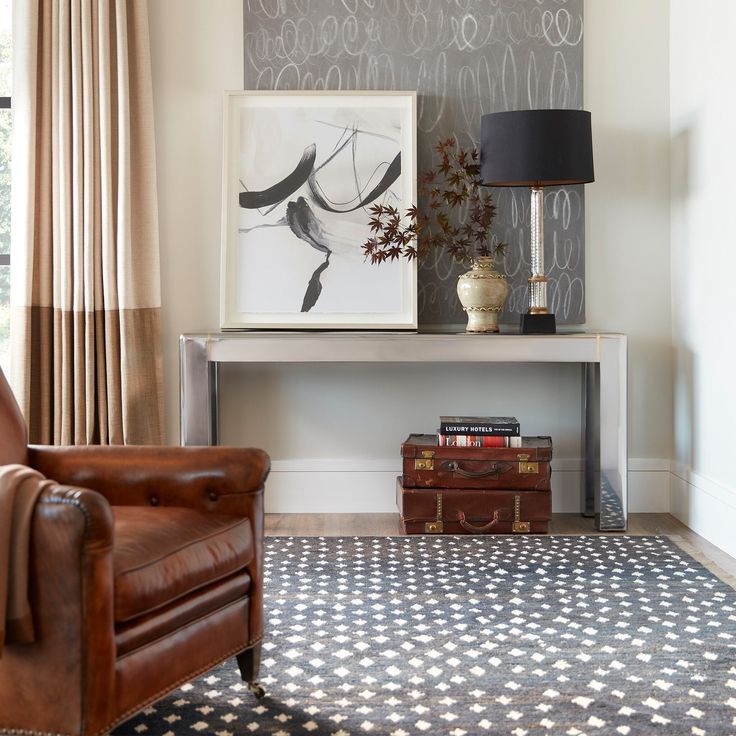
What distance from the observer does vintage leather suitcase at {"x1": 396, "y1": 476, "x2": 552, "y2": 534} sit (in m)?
3.58

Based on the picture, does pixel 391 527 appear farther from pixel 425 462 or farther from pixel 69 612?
pixel 69 612

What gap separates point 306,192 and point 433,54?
777 millimetres

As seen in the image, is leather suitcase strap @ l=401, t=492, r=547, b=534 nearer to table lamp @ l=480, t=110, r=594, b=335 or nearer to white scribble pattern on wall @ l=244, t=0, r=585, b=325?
table lamp @ l=480, t=110, r=594, b=335

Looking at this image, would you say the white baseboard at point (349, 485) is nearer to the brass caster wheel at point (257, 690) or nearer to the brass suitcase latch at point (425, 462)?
the brass suitcase latch at point (425, 462)

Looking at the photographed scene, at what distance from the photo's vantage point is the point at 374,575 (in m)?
3.06

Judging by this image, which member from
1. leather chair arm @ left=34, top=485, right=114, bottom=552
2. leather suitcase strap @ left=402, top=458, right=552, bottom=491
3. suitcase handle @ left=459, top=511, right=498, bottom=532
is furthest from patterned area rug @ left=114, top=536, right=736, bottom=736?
leather chair arm @ left=34, top=485, right=114, bottom=552

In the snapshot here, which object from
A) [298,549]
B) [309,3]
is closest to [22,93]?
[309,3]

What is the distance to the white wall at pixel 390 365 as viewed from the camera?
3947 mm

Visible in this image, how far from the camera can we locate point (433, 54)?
12.8ft

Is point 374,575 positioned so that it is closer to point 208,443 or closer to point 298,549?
point 298,549

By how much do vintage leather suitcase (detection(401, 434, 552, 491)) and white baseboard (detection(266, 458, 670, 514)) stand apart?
0.43 metres

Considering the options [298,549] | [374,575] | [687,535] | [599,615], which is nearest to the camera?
[599,615]

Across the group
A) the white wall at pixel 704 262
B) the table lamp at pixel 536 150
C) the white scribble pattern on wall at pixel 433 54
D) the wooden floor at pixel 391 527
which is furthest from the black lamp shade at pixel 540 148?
the wooden floor at pixel 391 527

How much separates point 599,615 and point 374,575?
0.75m
